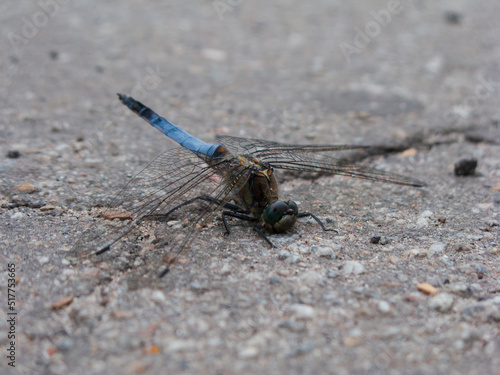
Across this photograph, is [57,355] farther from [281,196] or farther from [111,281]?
[281,196]

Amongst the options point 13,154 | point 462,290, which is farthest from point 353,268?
point 13,154

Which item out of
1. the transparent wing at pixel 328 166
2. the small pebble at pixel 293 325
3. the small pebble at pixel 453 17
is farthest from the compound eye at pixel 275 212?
the small pebble at pixel 453 17

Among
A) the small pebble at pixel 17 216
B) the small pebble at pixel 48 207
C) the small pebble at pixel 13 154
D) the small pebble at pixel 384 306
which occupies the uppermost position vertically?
the small pebble at pixel 384 306

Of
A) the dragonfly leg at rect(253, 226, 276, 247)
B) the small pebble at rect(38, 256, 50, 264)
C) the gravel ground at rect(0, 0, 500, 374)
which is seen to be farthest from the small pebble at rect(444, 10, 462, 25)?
the small pebble at rect(38, 256, 50, 264)

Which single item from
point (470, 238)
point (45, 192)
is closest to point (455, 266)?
point (470, 238)

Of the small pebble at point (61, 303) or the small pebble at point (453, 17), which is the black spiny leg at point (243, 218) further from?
the small pebble at point (453, 17)

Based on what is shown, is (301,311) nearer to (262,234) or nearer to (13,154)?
(262,234)

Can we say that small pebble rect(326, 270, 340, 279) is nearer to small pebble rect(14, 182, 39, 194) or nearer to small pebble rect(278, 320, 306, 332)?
small pebble rect(278, 320, 306, 332)
